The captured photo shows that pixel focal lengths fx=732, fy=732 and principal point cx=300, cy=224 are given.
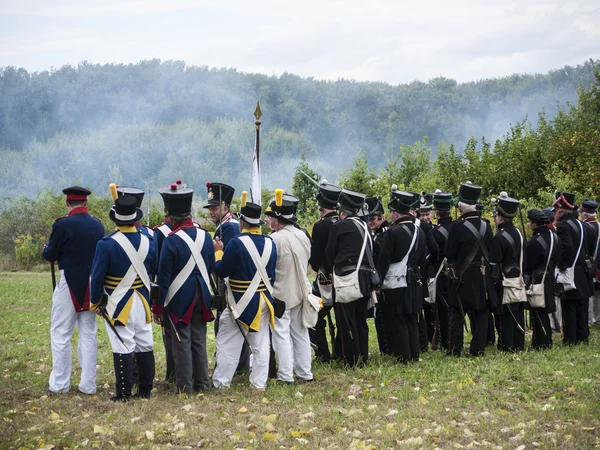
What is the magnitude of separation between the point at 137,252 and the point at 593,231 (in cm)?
731

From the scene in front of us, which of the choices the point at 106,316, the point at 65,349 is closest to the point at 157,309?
the point at 106,316

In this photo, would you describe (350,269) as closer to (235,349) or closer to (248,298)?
(248,298)

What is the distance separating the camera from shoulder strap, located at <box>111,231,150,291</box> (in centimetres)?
775

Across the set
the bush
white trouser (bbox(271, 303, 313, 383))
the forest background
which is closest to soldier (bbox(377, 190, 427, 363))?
white trouser (bbox(271, 303, 313, 383))

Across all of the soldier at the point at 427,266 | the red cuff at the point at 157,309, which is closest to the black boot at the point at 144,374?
the red cuff at the point at 157,309

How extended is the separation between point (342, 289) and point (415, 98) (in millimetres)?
98118

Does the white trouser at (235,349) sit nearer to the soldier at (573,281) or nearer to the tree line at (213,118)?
the soldier at (573,281)

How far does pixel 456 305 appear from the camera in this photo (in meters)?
9.76

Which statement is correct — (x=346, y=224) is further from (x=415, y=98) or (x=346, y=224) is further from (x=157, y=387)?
(x=415, y=98)

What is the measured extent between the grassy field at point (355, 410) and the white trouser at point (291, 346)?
0.27 meters

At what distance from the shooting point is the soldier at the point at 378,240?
32.5 ft

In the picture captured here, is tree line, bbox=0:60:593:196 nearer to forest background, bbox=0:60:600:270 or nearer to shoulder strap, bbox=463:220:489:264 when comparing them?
forest background, bbox=0:60:600:270

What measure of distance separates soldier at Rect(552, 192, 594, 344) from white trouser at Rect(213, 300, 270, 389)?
15.6 ft

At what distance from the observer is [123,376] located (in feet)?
25.2
